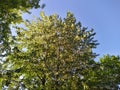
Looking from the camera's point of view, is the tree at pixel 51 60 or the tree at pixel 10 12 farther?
the tree at pixel 51 60

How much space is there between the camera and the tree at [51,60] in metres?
24.5

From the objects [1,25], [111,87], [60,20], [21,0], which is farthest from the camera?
[111,87]

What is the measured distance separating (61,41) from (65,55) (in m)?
1.66

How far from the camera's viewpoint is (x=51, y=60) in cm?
2467

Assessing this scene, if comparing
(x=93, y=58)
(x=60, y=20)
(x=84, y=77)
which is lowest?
(x=84, y=77)

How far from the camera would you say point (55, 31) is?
2689cm

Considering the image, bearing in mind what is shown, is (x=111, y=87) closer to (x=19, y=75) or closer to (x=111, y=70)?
(x=111, y=70)

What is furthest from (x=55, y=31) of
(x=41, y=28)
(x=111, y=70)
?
(x=111, y=70)

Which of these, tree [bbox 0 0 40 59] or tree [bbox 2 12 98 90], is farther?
tree [bbox 2 12 98 90]

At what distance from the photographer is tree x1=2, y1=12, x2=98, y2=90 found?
966 inches

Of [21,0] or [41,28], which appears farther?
[41,28]

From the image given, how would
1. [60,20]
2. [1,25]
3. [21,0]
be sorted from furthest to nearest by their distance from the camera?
1. [60,20]
2. [1,25]
3. [21,0]

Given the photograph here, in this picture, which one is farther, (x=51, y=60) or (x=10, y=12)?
(x=51, y=60)

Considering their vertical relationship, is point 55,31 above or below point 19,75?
above
